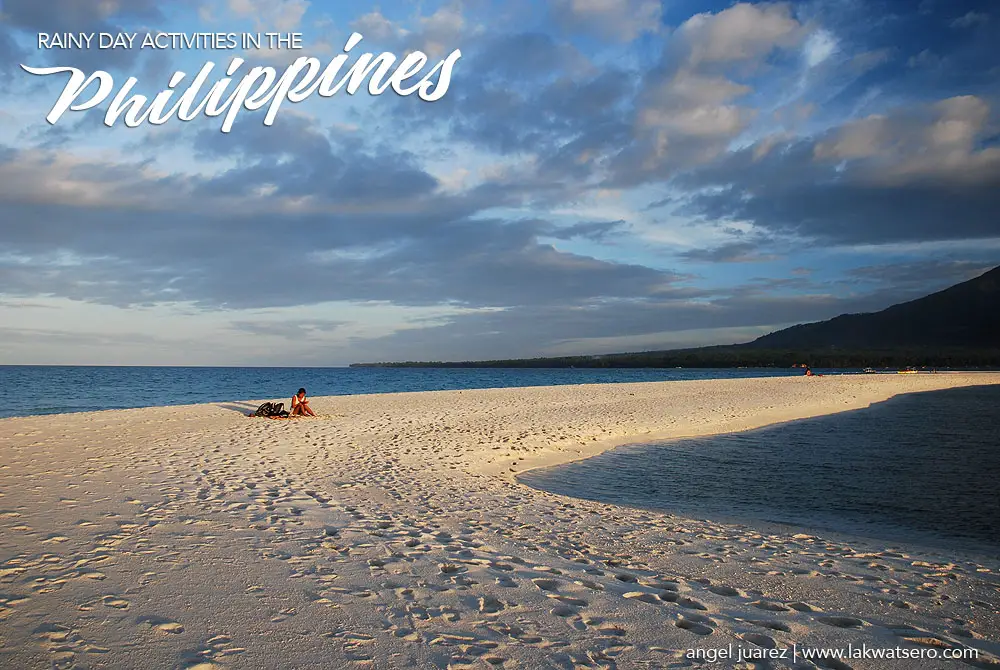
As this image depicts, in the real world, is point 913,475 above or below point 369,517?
below

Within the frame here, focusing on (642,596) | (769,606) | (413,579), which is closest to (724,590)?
(769,606)

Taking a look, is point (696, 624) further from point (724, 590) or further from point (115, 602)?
point (115, 602)

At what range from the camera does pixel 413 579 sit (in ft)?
18.2

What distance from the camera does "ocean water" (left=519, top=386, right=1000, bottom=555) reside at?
921cm

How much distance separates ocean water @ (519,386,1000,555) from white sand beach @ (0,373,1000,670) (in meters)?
1.32

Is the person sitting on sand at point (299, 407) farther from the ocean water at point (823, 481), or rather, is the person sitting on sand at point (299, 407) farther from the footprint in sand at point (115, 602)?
the footprint in sand at point (115, 602)

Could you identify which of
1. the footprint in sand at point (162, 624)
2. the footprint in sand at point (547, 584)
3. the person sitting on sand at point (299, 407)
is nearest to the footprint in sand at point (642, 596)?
the footprint in sand at point (547, 584)

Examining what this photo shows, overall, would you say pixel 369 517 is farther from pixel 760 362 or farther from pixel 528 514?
pixel 760 362

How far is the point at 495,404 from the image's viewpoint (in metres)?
28.4

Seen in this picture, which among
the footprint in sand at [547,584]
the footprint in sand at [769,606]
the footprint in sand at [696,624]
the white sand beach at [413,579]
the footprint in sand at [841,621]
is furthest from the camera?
the footprint in sand at [547,584]

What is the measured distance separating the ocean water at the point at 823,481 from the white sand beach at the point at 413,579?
1.32m

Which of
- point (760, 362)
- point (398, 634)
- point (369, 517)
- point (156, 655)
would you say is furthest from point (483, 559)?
point (760, 362)

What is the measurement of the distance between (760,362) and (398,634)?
501 feet

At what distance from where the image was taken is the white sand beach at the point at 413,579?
4.16 metres
